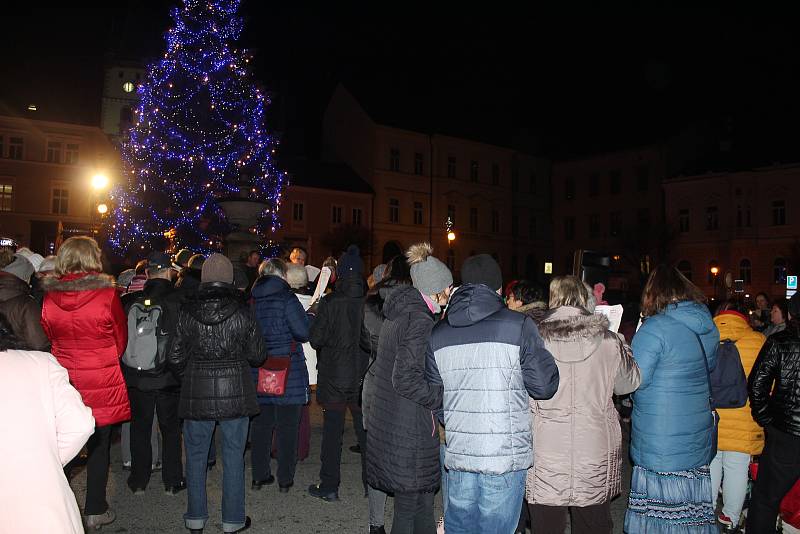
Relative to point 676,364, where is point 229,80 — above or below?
above

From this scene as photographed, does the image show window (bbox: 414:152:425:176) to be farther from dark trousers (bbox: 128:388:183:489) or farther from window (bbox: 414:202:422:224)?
dark trousers (bbox: 128:388:183:489)

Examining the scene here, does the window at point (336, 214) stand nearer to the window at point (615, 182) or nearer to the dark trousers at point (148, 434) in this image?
the window at point (615, 182)

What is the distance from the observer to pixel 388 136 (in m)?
45.9

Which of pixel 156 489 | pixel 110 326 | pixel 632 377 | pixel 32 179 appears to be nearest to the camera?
pixel 632 377

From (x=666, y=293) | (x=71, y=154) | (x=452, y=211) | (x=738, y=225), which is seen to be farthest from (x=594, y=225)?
(x=666, y=293)

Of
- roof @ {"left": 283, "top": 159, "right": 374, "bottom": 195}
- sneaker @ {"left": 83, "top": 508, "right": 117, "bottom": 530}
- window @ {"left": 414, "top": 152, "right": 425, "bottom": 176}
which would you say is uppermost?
window @ {"left": 414, "top": 152, "right": 425, "bottom": 176}

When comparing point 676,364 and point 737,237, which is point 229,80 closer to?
point 676,364

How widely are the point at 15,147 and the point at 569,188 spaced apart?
4026 cm

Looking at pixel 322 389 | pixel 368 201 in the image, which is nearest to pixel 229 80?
pixel 322 389

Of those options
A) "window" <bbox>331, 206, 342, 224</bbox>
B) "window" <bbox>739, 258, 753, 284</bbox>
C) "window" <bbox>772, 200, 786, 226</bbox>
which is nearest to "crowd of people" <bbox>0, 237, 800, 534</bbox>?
"window" <bbox>331, 206, 342, 224</bbox>

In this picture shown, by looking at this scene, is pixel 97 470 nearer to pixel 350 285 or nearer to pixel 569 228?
pixel 350 285

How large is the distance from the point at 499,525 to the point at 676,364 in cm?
171

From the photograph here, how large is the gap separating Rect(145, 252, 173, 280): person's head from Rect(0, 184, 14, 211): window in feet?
132

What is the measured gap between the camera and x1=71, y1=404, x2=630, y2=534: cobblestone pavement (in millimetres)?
5602
